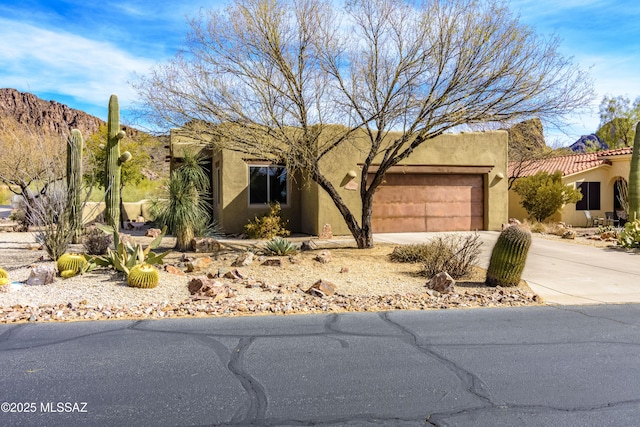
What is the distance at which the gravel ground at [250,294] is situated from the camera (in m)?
7.59

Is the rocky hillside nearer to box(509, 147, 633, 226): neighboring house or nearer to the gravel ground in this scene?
box(509, 147, 633, 226): neighboring house

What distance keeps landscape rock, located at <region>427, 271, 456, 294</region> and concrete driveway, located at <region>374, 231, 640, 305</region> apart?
4.96 feet

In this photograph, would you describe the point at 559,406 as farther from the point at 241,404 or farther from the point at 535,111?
the point at 535,111

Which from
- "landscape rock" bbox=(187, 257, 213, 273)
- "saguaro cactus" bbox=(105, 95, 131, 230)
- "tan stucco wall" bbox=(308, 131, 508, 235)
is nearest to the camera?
"landscape rock" bbox=(187, 257, 213, 273)

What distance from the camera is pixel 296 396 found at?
429 centimetres

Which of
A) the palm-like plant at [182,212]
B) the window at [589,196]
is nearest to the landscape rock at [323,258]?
the palm-like plant at [182,212]

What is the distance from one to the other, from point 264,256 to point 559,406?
8785 mm

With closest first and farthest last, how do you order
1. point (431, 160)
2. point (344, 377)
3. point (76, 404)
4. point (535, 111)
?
point (76, 404) < point (344, 377) < point (535, 111) < point (431, 160)

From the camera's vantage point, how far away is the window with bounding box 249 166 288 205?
18.8 m

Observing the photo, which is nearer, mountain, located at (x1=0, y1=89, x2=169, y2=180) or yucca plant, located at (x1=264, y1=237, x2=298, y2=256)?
yucca plant, located at (x1=264, y1=237, x2=298, y2=256)

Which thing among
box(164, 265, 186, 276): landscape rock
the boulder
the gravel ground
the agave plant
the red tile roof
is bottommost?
the gravel ground

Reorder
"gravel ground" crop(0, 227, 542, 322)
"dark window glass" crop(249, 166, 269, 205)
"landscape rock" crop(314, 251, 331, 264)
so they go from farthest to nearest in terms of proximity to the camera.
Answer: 1. "dark window glass" crop(249, 166, 269, 205)
2. "landscape rock" crop(314, 251, 331, 264)
3. "gravel ground" crop(0, 227, 542, 322)

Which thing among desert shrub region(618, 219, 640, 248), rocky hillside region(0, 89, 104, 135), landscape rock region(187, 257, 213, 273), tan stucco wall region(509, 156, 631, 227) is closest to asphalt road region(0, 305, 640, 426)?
landscape rock region(187, 257, 213, 273)

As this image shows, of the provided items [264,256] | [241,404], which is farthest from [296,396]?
[264,256]
